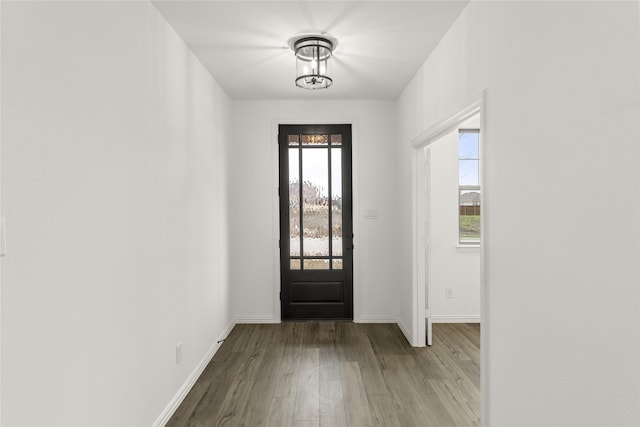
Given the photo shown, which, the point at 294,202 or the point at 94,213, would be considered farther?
the point at 294,202

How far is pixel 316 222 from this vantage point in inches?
180

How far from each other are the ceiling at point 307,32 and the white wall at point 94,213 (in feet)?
0.82

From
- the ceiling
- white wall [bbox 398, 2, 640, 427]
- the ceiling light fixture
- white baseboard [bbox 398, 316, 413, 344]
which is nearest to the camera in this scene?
white wall [bbox 398, 2, 640, 427]

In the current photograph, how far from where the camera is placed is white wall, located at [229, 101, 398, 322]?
450 cm

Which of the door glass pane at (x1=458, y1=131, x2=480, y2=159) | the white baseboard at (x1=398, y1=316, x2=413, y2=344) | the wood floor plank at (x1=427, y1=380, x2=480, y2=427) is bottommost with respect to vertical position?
the wood floor plank at (x1=427, y1=380, x2=480, y2=427)

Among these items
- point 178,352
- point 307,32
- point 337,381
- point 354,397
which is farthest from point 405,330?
point 307,32

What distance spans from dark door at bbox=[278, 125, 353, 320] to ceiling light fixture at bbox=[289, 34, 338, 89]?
1.35m

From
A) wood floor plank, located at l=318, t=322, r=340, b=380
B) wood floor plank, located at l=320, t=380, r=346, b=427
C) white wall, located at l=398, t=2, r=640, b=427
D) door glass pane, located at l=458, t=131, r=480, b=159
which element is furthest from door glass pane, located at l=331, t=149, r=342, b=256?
white wall, located at l=398, t=2, r=640, b=427

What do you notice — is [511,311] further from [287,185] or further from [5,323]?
[287,185]

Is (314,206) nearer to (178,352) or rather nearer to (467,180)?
(467,180)

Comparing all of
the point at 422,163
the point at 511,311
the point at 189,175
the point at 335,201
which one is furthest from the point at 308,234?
the point at 511,311

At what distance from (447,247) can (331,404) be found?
245cm

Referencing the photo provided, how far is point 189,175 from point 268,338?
1945 mm

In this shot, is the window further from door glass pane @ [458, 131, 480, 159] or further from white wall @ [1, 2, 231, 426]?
white wall @ [1, 2, 231, 426]
